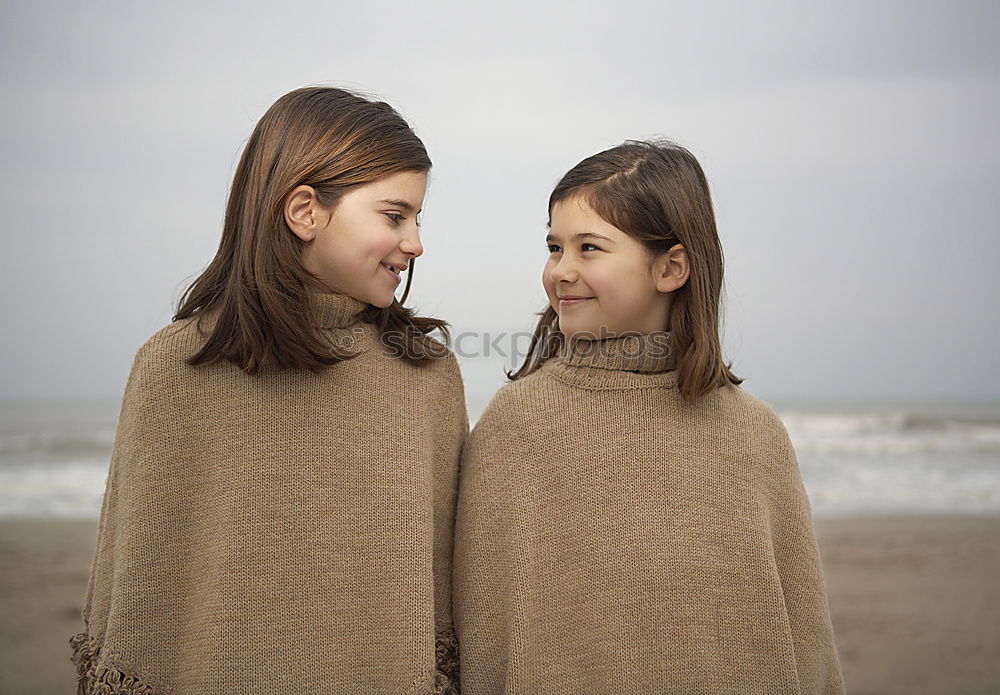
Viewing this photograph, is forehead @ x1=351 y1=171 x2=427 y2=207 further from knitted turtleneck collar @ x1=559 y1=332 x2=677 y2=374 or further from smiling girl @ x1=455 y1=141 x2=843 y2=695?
knitted turtleneck collar @ x1=559 y1=332 x2=677 y2=374

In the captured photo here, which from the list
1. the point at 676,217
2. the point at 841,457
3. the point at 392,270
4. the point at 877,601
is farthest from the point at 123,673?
the point at 841,457

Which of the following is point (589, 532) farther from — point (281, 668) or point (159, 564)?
point (159, 564)

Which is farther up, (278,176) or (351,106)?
(351,106)

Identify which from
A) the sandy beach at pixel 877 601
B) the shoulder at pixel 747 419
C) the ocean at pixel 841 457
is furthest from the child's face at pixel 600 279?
the ocean at pixel 841 457

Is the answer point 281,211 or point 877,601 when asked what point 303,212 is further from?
point 877,601

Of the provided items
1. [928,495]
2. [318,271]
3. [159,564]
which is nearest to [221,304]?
[318,271]

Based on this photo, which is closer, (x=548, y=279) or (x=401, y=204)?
(x=401, y=204)

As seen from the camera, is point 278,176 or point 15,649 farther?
point 15,649

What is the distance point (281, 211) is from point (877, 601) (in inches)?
202

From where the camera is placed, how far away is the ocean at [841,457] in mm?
8656

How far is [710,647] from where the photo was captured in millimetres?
2057

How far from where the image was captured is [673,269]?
2162 mm

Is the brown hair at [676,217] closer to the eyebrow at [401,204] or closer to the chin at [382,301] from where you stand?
the eyebrow at [401,204]

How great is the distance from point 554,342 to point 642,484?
17.6 inches
